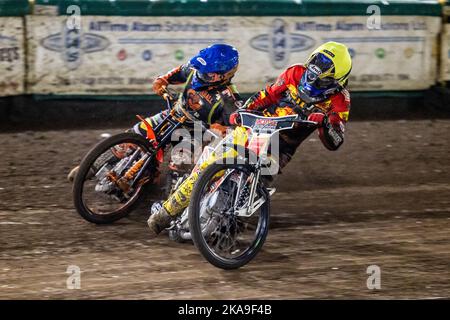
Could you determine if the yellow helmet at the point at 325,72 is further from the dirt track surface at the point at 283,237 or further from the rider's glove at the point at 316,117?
the dirt track surface at the point at 283,237

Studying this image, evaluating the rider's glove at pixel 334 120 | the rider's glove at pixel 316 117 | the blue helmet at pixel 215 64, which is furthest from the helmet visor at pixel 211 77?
the rider's glove at pixel 316 117

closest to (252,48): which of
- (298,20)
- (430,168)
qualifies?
(298,20)

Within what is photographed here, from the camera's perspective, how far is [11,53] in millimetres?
10547

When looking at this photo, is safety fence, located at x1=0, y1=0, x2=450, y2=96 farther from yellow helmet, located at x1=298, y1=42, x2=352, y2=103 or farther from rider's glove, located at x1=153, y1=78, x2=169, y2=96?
yellow helmet, located at x1=298, y1=42, x2=352, y2=103

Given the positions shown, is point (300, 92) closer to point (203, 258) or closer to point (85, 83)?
point (203, 258)

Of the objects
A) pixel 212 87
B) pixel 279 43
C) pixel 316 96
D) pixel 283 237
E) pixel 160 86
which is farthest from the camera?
pixel 279 43

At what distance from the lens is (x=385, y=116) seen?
39.0 feet

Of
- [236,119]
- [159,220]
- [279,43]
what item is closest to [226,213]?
[159,220]

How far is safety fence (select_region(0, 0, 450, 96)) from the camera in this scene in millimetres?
10633

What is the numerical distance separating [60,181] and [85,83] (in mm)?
2802

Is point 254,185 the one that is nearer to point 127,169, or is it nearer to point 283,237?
point 283,237

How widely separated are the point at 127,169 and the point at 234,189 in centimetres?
143

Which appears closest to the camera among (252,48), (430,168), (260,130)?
(260,130)

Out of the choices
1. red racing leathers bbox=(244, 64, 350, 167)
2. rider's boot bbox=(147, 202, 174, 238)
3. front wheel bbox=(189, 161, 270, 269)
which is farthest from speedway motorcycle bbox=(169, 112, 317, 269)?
red racing leathers bbox=(244, 64, 350, 167)
